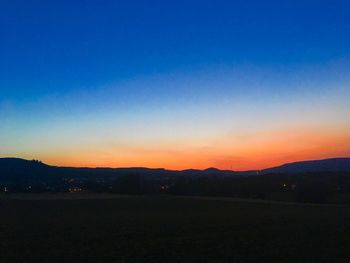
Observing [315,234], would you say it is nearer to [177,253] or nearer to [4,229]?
[177,253]

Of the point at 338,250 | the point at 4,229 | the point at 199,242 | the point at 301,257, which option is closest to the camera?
the point at 301,257

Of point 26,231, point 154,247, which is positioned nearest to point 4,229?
point 26,231

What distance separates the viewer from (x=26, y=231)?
3606 cm

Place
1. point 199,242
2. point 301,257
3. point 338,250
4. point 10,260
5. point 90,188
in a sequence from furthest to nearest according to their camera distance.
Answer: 1. point 90,188
2. point 199,242
3. point 338,250
4. point 301,257
5. point 10,260

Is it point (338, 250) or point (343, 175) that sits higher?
point (343, 175)

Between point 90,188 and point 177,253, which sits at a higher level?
point 90,188

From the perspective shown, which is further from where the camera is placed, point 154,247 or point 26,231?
point 26,231

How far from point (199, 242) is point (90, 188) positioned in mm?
120427

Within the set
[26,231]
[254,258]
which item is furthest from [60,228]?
[254,258]

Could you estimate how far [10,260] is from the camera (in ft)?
77.5

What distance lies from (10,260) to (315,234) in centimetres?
2113

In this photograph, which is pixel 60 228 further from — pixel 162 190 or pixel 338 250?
pixel 162 190

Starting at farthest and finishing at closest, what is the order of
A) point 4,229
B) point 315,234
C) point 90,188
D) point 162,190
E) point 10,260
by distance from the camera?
point 90,188 → point 162,190 → point 4,229 → point 315,234 → point 10,260

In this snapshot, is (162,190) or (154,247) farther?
(162,190)
